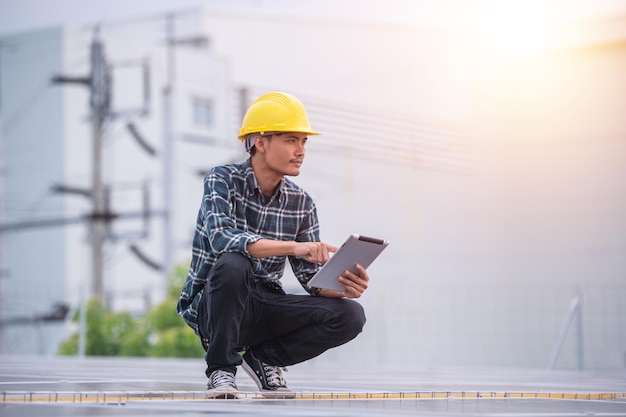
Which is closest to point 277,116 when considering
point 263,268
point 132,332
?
point 263,268

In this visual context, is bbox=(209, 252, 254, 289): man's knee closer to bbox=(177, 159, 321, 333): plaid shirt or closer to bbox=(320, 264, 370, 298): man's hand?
bbox=(177, 159, 321, 333): plaid shirt

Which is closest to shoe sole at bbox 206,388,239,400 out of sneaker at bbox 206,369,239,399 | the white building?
sneaker at bbox 206,369,239,399

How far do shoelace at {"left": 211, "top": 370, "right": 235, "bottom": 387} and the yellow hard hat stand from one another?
0.91 meters

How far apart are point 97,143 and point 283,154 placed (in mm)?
15903

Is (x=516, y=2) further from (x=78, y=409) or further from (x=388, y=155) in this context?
(x=78, y=409)

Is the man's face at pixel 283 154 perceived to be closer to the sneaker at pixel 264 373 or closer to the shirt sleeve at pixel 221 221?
the shirt sleeve at pixel 221 221

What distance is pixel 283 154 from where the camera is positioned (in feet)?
13.3

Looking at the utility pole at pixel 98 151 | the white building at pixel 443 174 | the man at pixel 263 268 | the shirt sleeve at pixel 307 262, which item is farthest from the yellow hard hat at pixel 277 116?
the utility pole at pixel 98 151

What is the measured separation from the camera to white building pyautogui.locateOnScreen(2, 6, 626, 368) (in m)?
13.7

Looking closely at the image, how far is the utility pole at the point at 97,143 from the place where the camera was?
63.0ft

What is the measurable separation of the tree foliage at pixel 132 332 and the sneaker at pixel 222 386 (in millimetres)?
10357

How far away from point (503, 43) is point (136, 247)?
10.2 meters

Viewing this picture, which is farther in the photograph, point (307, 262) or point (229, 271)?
point (307, 262)

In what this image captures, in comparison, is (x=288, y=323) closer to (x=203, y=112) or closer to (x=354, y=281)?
(x=354, y=281)
